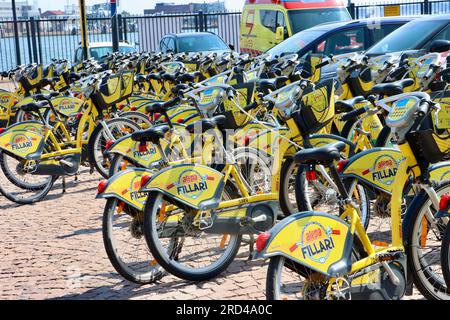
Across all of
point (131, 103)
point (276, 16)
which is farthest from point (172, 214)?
point (276, 16)

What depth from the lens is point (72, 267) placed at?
622 centimetres

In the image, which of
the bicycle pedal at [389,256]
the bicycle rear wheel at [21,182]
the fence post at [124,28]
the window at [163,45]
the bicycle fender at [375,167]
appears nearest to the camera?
the bicycle pedal at [389,256]

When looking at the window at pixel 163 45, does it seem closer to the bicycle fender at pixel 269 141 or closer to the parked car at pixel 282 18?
the parked car at pixel 282 18

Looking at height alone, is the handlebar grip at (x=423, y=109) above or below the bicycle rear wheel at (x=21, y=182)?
above

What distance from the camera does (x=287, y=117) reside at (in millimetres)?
6312

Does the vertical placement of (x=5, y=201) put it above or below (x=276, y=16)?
below

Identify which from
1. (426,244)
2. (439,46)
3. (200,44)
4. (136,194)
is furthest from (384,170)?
(200,44)

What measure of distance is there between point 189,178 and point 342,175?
3.27 feet

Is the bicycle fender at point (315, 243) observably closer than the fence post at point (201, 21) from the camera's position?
Yes

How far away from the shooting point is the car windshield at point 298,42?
1254 cm

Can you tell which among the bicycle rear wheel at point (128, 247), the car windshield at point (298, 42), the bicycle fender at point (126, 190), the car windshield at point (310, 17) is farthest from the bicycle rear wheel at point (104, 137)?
the car windshield at point (310, 17)

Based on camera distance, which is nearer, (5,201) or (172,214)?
(172,214)
